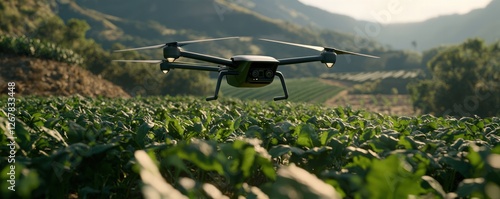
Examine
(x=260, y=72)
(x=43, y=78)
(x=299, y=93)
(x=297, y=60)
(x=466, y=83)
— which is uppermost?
(x=297, y=60)

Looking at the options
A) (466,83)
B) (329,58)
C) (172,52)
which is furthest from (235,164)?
(466,83)

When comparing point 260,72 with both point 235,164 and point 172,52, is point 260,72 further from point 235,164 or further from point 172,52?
point 235,164

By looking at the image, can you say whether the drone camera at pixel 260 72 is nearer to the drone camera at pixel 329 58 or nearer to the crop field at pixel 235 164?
the crop field at pixel 235 164

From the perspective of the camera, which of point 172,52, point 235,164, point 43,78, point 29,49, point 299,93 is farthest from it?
point 299,93

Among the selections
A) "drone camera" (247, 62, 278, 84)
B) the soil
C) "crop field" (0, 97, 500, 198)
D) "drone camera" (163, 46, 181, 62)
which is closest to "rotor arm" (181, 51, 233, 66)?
"drone camera" (163, 46, 181, 62)

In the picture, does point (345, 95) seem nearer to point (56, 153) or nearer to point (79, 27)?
point (79, 27)

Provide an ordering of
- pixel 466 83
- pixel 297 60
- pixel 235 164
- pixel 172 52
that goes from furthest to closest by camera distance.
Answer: pixel 466 83
pixel 297 60
pixel 172 52
pixel 235 164

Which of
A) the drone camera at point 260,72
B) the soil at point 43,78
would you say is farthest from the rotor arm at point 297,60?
the soil at point 43,78

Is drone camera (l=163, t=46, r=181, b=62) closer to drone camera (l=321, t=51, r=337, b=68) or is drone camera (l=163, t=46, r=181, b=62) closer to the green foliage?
drone camera (l=321, t=51, r=337, b=68)
